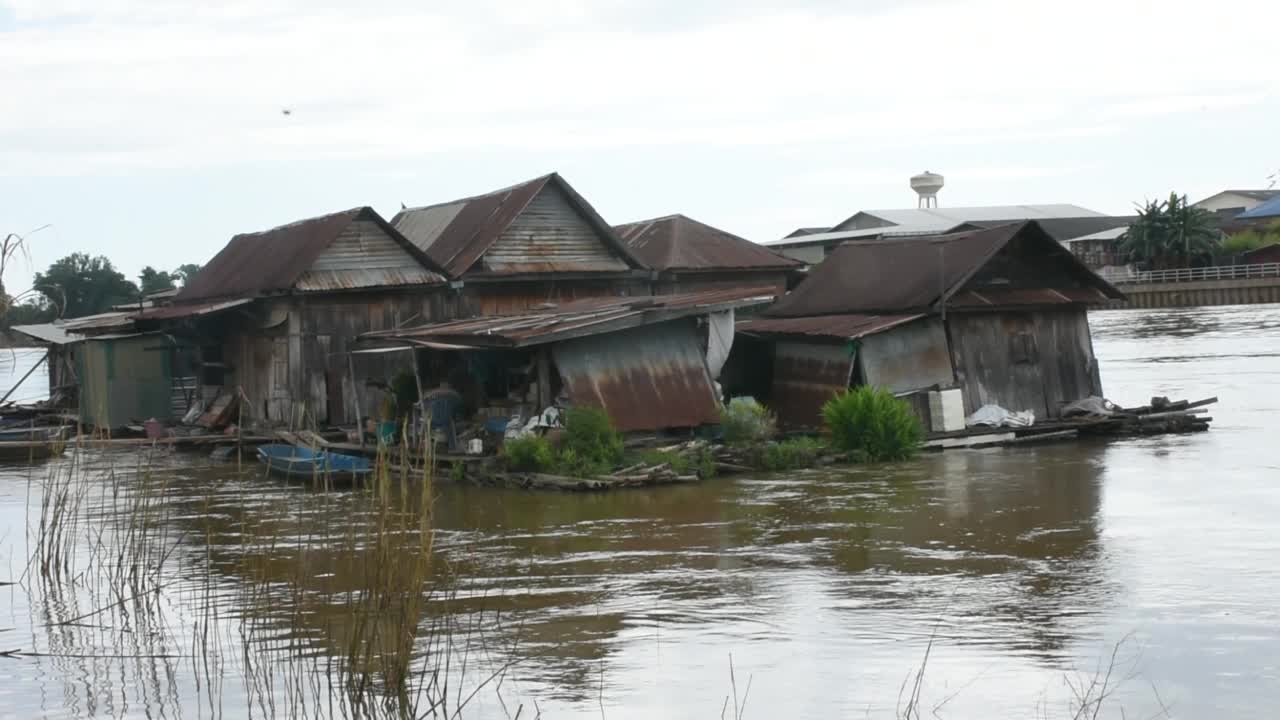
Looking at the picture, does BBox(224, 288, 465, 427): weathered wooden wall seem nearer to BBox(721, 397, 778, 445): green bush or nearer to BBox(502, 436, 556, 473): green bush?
BBox(502, 436, 556, 473): green bush

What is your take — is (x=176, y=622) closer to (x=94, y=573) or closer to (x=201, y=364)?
(x=94, y=573)

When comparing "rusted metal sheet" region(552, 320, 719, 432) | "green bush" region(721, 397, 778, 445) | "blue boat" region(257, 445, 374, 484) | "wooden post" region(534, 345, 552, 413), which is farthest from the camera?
"green bush" region(721, 397, 778, 445)

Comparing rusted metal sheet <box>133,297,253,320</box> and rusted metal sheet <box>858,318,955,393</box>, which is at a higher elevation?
rusted metal sheet <box>133,297,253,320</box>

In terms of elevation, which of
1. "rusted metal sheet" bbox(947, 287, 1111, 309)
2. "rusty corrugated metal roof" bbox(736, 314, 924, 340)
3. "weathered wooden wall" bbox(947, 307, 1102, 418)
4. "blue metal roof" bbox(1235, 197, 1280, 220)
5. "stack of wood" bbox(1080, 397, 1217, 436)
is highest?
"blue metal roof" bbox(1235, 197, 1280, 220)

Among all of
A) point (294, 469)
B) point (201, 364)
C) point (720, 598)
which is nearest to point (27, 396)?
point (201, 364)

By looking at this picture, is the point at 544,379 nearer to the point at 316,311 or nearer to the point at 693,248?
the point at 316,311

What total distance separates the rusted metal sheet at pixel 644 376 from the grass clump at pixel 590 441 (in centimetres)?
65

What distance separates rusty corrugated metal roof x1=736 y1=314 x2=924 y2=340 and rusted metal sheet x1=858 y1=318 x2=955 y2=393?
0.27 m

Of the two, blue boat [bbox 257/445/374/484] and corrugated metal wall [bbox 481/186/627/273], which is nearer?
blue boat [bbox 257/445/374/484]

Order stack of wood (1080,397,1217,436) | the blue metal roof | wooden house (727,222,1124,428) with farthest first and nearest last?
1. the blue metal roof
2. stack of wood (1080,397,1217,436)
3. wooden house (727,222,1124,428)

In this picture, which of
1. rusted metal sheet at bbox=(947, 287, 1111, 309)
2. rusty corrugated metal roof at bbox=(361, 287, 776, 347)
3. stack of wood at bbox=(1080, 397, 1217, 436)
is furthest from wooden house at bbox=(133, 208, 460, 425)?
stack of wood at bbox=(1080, 397, 1217, 436)

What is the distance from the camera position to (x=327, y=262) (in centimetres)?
2427

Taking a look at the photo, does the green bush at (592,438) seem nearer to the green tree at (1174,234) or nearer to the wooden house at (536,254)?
the wooden house at (536,254)

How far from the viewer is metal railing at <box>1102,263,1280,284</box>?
64125mm
